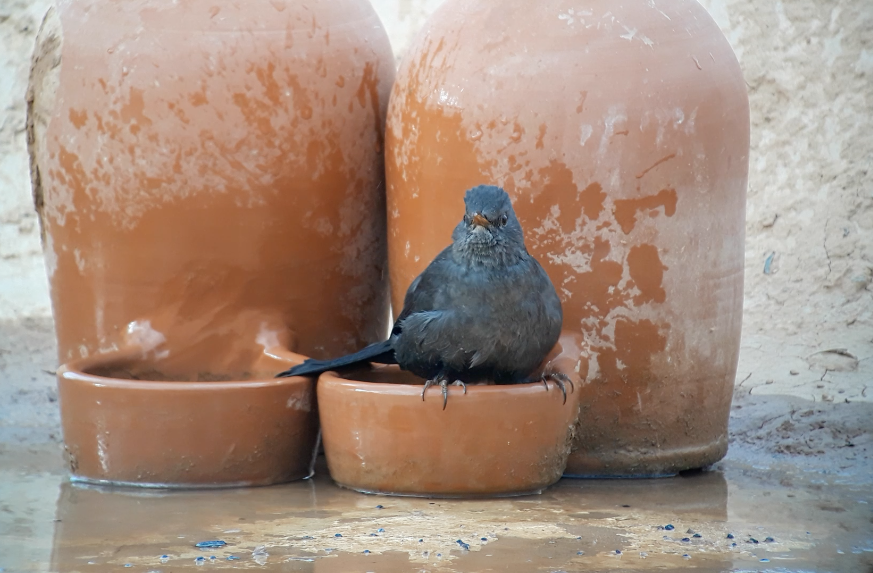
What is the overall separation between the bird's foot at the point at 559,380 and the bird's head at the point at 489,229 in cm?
39

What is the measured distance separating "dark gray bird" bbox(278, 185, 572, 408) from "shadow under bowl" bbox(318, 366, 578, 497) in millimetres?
63

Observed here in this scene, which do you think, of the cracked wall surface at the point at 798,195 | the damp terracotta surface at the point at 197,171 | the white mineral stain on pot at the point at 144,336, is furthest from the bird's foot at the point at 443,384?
the cracked wall surface at the point at 798,195

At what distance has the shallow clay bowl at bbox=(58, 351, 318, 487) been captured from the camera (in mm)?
3639

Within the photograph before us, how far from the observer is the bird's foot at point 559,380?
11.5ft

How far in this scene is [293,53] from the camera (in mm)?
3965

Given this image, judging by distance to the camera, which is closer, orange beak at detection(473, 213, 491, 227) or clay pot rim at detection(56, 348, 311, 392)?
orange beak at detection(473, 213, 491, 227)

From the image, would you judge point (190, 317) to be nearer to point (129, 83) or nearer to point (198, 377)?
point (198, 377)

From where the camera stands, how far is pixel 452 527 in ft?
Result: 10.6

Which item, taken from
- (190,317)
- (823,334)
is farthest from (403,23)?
(190,317)

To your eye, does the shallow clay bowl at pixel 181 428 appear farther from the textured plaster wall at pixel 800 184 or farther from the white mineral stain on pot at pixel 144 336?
the textured plaster wall at pixel 800 184

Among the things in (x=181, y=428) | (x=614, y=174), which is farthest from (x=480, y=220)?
(x=181, y=428)

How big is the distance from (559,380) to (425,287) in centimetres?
52

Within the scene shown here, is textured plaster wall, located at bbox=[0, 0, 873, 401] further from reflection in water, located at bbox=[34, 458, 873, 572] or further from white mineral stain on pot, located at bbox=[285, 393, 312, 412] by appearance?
white mineral stain on pot, located at bbox=[285, 393, 312, 412]

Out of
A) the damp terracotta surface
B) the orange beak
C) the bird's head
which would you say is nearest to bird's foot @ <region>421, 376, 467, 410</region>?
the bird's head
